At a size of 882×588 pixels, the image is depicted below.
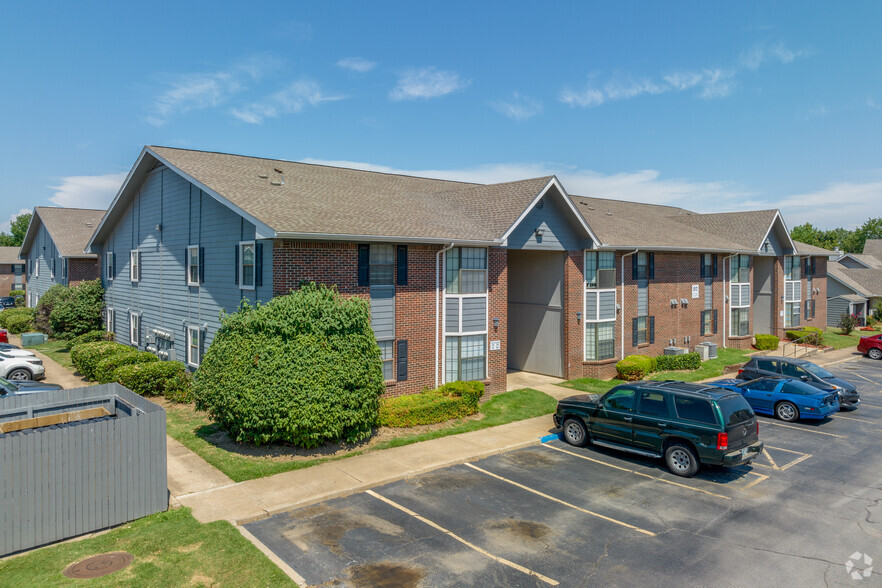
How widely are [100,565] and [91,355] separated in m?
16.5

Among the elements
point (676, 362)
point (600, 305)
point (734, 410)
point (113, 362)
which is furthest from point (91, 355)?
point (676, 362)

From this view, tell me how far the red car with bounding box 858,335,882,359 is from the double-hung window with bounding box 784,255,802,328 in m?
4.96

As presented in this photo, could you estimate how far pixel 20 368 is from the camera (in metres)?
22.8

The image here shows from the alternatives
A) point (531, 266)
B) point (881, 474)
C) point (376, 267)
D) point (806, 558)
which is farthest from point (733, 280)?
point (806, 558)

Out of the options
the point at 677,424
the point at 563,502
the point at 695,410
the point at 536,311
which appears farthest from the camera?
the point at 536,311

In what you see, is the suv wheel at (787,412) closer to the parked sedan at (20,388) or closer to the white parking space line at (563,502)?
the white parking space line at (563,502)

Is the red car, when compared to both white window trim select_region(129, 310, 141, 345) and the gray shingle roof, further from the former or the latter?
white window trim select_region(129, 310, 141, 345)

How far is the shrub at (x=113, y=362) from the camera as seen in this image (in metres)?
20.9

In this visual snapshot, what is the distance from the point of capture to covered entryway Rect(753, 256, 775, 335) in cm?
3712

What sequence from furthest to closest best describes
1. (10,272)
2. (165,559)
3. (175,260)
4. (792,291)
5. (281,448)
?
(10,272)
(792,291)
(175,260)
(281,448)
(165,559)

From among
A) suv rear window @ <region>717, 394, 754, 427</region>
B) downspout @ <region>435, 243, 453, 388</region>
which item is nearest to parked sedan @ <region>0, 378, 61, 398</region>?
downspout @ <region>435, 243, 453, 388</region>

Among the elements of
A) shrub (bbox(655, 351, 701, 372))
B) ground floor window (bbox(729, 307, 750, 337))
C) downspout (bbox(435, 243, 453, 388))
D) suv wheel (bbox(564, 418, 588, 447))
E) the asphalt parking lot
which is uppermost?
downspout (bbox(435, 243, 453, 388))

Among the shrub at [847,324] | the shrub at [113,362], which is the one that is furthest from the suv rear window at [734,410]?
the shrub at [847,324]

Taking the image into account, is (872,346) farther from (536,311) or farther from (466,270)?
(466,270)
